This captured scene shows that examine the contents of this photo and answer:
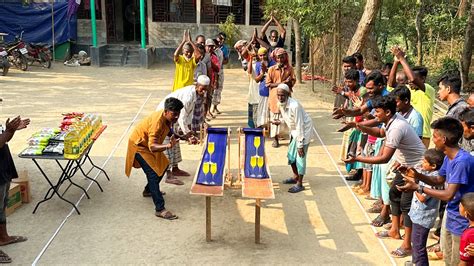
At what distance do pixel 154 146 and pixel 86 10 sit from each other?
14047mm

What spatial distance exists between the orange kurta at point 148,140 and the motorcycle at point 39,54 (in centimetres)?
1133

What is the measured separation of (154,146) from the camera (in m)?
4.86

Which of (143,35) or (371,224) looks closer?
(371,224)

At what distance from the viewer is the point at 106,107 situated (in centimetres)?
1001

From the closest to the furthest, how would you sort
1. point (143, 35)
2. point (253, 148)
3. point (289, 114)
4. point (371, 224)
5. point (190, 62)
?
point (371, 224) < point (253, 148) < point (289, 114) < point (190, 62) < point (143, 35)

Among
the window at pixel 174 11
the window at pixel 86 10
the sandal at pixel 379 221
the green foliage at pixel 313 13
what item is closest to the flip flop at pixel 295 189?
the sandal at pixel 379 221

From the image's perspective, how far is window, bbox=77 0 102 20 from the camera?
674 inches

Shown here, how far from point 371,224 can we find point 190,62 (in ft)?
13.7

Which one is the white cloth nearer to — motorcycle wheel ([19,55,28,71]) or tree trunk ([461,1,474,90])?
tree trunk ([461,1,474,90])

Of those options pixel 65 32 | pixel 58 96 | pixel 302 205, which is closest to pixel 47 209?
pixel 302 205

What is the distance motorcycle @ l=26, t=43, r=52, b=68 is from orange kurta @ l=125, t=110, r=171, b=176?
37.2ft

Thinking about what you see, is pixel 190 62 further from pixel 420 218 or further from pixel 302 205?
pixel 420 218

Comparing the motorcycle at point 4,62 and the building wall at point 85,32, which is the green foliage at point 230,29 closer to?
the building wall at point 85,32

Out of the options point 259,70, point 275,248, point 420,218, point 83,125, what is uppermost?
point 259,70
